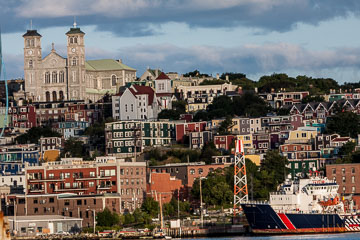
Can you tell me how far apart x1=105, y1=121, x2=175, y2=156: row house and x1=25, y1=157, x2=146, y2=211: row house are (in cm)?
3152

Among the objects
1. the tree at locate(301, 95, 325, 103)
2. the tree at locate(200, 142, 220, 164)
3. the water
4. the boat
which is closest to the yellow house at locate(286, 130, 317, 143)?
the tree at locate(200, 142, 220, 164)

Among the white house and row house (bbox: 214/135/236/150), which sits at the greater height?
the white house

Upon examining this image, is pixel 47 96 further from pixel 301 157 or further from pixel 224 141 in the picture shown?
pixel 301 157

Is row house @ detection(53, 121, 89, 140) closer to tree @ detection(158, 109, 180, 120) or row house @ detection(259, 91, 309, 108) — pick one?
tree @ detection(158, 109, 180, 120)

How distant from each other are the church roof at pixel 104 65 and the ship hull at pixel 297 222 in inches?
3722

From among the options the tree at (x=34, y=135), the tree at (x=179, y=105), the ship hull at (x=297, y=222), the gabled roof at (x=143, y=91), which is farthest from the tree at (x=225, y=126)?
the ship hull at (x=297, y=222)

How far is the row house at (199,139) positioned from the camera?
4867 inches

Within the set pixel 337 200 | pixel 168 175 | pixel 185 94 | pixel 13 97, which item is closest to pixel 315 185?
pixel 337 200

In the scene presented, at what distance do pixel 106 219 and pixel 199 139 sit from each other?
143ft

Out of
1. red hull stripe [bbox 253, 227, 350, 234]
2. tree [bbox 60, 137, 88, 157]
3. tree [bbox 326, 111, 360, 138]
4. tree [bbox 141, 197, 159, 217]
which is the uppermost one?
tree [bbox 326, 111, 360, 138]

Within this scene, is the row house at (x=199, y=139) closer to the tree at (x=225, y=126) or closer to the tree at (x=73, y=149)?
the tree at (x=225, y=126)

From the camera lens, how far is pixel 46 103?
509 ft

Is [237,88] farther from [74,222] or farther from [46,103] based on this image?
[74,222]

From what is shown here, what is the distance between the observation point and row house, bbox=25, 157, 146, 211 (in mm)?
89812
